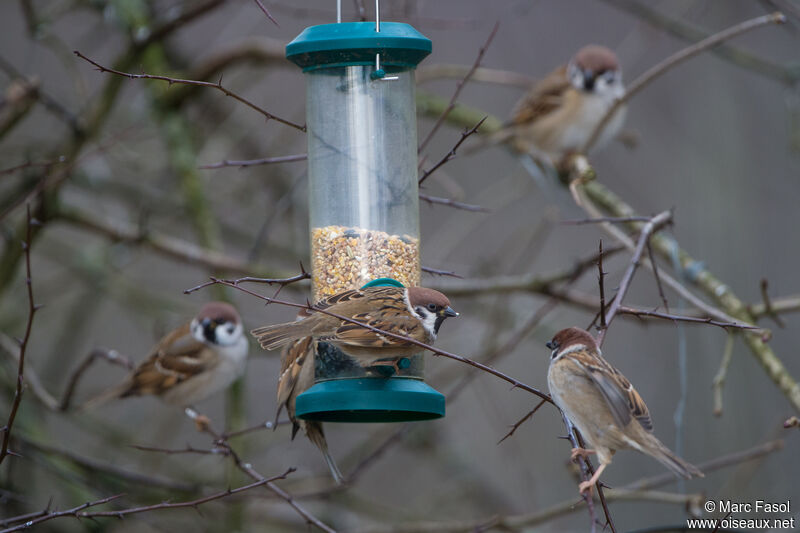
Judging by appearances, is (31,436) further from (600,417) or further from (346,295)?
(600,417)

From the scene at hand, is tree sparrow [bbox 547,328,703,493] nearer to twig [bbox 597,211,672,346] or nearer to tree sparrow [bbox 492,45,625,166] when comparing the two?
twig [bbox 597,211,672,346]

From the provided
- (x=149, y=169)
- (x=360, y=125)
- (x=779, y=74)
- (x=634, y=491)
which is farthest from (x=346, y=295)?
(x=149, y=169)

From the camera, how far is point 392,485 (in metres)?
8.27

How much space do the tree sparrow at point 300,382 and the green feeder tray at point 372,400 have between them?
0.58 meters

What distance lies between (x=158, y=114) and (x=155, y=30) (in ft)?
2.12

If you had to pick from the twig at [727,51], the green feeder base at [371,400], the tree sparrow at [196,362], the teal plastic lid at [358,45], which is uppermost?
the twig at [727,51]

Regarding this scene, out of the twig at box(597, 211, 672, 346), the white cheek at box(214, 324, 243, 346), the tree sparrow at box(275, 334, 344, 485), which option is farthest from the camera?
the white cheek at box(214, 324, 243, 346)

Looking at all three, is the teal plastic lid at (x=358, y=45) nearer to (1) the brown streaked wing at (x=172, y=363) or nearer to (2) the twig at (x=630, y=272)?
(2) the twig at (x=630, y=272)

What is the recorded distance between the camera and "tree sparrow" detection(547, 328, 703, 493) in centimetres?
350

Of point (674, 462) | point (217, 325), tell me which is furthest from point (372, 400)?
point (217, 325)

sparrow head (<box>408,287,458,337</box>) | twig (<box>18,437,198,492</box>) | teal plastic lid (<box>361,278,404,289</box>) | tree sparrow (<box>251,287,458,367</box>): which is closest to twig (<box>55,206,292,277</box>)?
twig (<box>18,437,198,492</box>)

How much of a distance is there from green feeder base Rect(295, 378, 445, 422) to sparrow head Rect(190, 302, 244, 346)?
2.23m

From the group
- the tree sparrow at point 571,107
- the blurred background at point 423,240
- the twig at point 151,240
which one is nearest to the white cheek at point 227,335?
the blurred background at point 423,240

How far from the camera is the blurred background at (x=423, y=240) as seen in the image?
17.4ft
